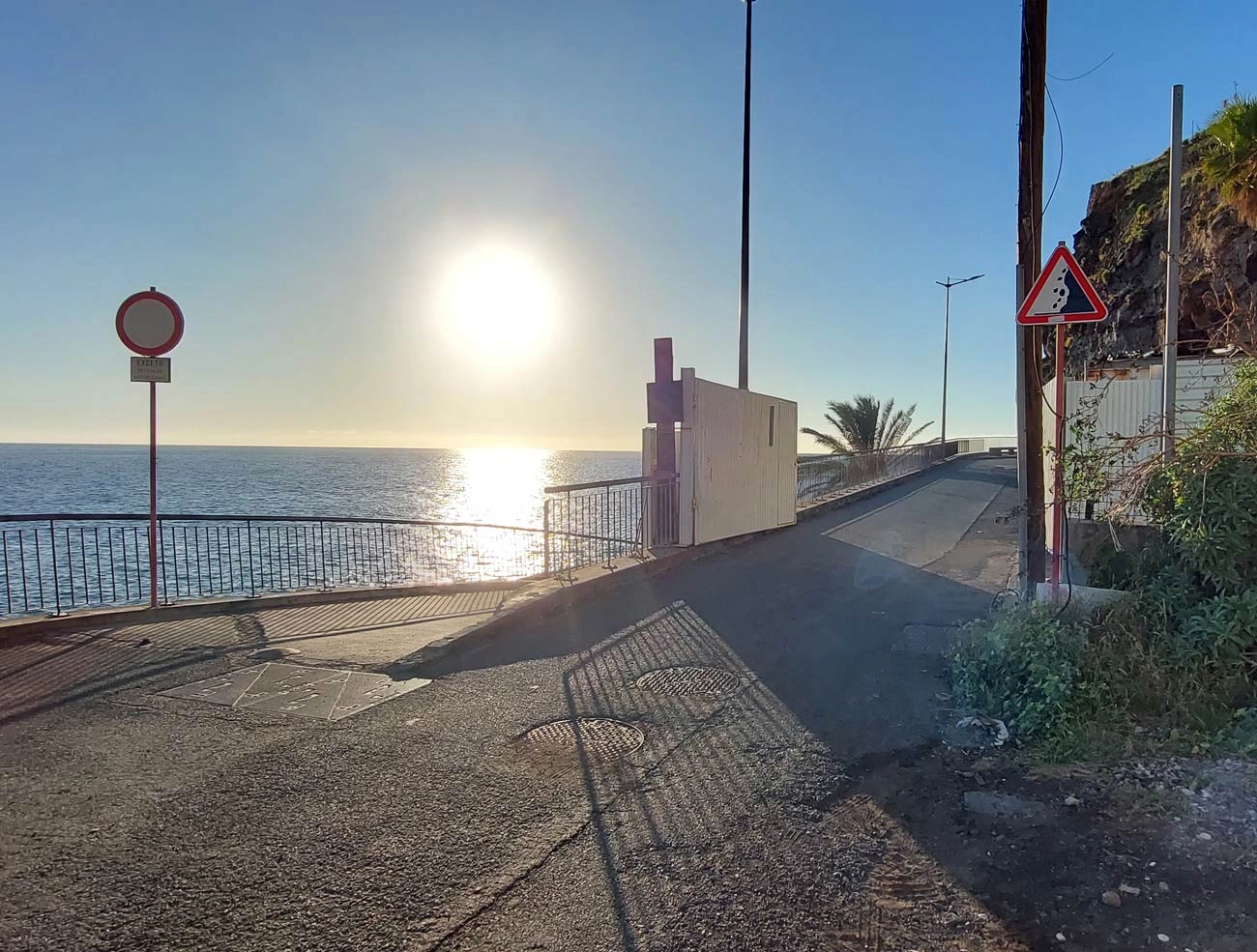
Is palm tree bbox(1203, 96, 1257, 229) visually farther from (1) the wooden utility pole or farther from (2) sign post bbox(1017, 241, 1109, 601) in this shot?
(2) sign post bbox(1017, 241, 1109, 601)

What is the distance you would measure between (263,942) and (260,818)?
0.90 m

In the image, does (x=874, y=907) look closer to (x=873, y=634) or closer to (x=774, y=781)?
(x=774, y=781)

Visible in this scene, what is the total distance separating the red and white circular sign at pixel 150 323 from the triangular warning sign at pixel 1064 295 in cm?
794

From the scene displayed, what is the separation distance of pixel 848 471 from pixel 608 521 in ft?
39.2

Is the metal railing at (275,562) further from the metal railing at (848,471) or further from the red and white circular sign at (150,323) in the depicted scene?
the metal railing at (848,471)

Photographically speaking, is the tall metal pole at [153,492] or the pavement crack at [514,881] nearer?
the pavement crack at [514,881]

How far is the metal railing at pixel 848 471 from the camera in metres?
18.2

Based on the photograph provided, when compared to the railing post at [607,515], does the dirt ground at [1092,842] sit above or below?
below

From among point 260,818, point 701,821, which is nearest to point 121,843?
point 260,818

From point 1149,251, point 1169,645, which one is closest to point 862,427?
point 1149,251

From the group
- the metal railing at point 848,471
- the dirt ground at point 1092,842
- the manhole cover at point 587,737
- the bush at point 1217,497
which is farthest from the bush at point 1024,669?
the metal railing at point 848,471

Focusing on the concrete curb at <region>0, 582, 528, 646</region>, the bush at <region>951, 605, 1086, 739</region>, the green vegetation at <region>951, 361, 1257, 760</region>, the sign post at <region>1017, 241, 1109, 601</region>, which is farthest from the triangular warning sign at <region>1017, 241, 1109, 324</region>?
the concrete curb at <region>0, 582, 528, 646</region>

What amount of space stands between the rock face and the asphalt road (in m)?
12.7

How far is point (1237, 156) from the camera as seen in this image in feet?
34.7
